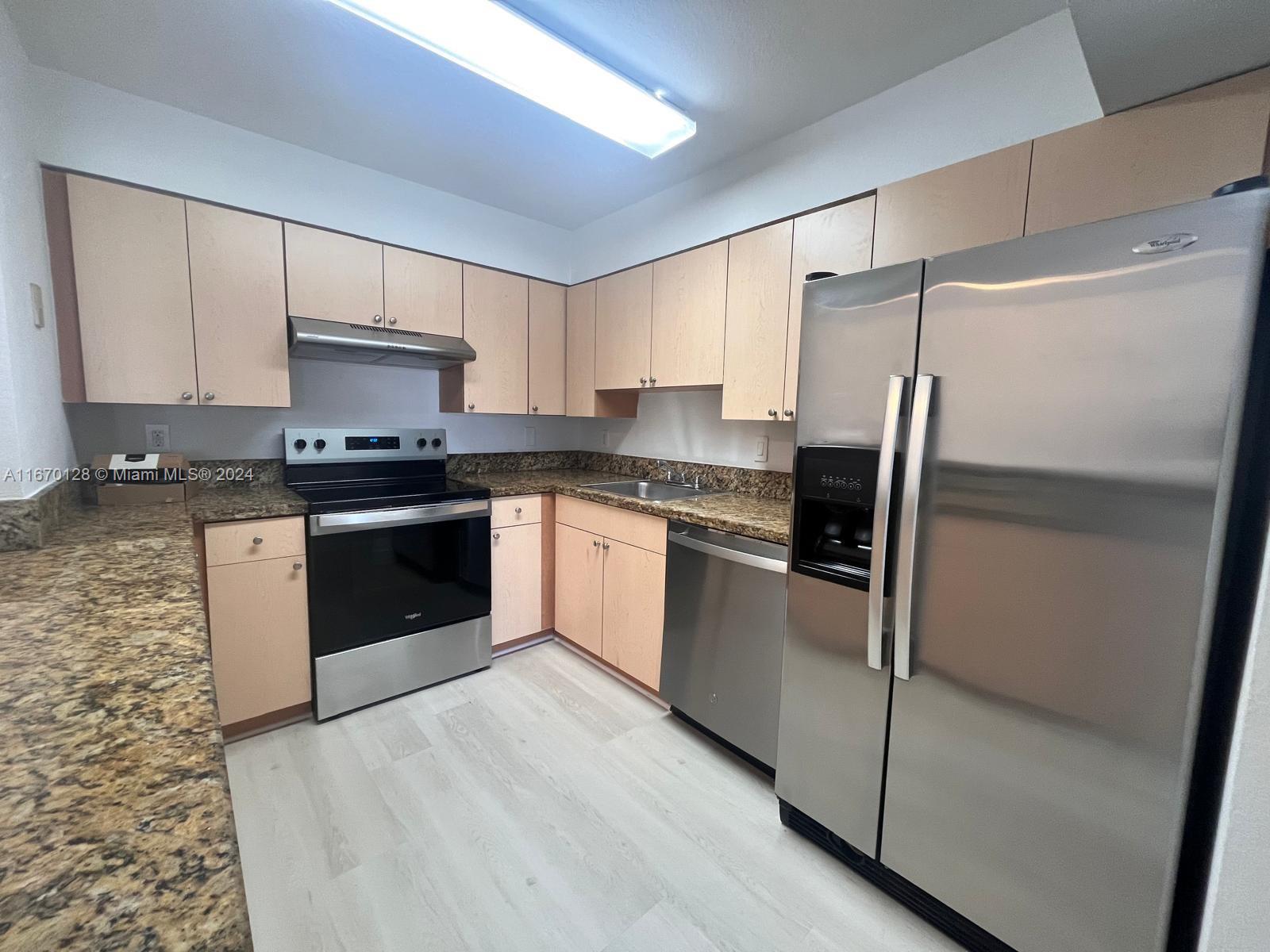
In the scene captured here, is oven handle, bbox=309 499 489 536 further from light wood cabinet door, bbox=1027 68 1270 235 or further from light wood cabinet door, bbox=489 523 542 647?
light wood cabinet door, bbox=1027 68 1270 235

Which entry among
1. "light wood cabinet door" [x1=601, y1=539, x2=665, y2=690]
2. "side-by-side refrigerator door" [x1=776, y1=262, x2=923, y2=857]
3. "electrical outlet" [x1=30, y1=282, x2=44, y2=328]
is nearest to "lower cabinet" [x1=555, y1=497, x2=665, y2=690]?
"light wood cabinet door" [x1=601, y1=539, x2=665, y2=690]

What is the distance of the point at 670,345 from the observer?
97.8 inches

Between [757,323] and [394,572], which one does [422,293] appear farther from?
[757,323]

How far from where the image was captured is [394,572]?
223 centimetres

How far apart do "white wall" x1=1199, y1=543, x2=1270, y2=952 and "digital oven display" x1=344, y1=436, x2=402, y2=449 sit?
9.73ft

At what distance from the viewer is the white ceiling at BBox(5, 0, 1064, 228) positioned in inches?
58.3

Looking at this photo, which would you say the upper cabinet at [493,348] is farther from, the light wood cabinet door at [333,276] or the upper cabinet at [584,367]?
the light wood cabinet door at [333,276]

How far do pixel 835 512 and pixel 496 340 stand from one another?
2.06 meters

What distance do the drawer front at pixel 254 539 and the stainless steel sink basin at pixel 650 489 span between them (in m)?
1.24

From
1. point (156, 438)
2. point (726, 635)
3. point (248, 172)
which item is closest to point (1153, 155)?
point (726, 635)

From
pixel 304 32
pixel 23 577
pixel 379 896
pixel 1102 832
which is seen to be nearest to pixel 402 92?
pixel 304 32

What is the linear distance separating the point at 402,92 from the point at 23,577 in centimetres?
184

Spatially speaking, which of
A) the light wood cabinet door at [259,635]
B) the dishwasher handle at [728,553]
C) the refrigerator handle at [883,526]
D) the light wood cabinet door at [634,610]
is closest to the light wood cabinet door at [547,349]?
the light wood cabinet door at [634,610]

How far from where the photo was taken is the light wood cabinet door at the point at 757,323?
201 cm
